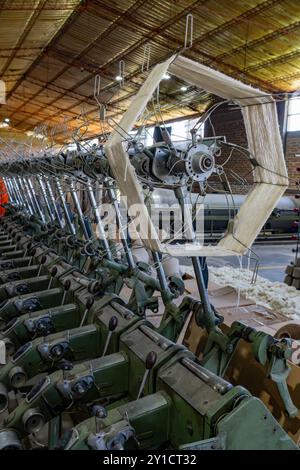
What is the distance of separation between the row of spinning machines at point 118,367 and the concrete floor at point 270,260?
13.1 feet

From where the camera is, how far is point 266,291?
564cm

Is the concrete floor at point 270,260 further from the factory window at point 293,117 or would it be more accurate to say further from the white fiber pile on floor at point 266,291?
the factory window at point 293,117

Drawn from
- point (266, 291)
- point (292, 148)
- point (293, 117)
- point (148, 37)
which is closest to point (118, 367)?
point (266, 291)

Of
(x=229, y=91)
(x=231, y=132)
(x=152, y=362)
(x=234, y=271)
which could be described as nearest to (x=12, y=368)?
(x=152, y=362)

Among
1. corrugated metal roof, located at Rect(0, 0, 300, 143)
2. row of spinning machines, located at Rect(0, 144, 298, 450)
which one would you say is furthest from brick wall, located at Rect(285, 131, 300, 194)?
row of spinning machines, located at Rect(0, 144, 298, 450)

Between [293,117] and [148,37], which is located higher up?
[148,37]

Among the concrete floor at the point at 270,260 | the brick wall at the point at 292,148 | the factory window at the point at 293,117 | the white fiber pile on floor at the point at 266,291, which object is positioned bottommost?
the concrete floor at the point at 270,260

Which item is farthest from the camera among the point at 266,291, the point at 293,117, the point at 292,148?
the point at 292,148

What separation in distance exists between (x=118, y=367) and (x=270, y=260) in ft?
22.4

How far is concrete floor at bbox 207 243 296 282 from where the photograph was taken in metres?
7.29

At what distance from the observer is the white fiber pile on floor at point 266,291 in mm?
4997

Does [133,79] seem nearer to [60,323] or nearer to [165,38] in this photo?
[165,38]

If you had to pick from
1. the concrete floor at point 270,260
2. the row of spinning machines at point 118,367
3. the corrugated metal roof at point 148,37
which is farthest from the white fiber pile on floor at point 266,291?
the corrugated metal roof at point 148,37

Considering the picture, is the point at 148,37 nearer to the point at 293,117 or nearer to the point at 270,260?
the point at 293,117
